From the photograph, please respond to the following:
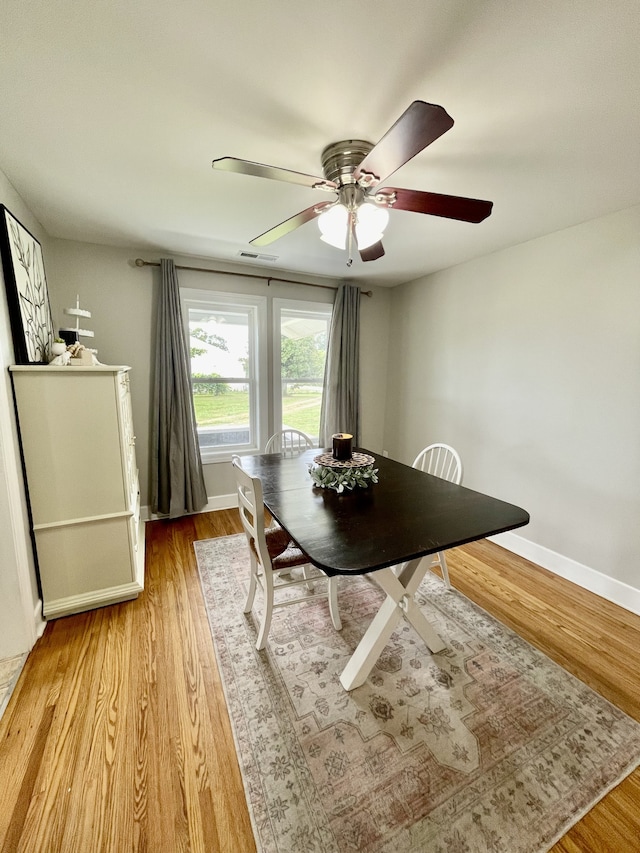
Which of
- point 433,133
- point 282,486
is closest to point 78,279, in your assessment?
point 282,486

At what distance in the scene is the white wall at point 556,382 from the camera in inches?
80.4

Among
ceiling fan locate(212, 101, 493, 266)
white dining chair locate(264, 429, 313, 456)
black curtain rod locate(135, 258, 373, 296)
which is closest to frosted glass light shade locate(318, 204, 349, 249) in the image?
ceiling fan locate(212, 101, 493, 266)

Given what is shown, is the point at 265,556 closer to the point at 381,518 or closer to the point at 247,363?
the point at 381,518

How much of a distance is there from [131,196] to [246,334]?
1556 millimetres

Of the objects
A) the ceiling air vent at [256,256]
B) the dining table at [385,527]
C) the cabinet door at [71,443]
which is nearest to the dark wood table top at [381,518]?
the dining table at [385,527]

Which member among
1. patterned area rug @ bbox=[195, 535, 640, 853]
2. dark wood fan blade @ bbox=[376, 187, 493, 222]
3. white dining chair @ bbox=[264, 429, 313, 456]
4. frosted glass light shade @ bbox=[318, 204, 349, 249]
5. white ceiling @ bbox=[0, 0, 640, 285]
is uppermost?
white ceiling @ bbox=[0, 0, 640, 285]

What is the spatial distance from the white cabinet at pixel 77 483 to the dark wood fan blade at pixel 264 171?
4.11 ft

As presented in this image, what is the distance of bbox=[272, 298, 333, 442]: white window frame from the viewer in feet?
11.1

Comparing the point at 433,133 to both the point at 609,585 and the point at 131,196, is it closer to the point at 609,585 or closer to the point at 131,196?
the point at 131,196

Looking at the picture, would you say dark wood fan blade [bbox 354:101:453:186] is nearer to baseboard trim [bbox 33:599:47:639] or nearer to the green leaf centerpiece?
the green leaf centerpiece

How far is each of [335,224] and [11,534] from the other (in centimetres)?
206

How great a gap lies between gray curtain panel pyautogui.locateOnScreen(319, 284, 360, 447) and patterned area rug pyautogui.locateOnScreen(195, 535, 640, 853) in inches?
87.1

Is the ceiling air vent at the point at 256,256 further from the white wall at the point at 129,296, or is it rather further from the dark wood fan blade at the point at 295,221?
the dark wood fan blade at the point at 295,221

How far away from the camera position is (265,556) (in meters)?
1.54
